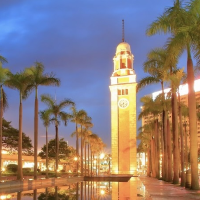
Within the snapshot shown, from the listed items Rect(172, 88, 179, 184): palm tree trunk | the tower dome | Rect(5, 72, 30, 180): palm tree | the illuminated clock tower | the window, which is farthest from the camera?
the tower dome

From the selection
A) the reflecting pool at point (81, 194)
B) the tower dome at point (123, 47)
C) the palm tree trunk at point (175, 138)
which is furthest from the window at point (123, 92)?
the reflecting pool at point (81, 194)

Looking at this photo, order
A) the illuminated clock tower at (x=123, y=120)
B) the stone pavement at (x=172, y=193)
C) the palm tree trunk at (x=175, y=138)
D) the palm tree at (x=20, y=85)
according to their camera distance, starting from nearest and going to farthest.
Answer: the stone pavement at (x=172, y=193) < the palm tree trunk at (x=175, y=138) < the palm tree at (x=20, y=85) < the illuminated clock tower at (x=123, y=120)

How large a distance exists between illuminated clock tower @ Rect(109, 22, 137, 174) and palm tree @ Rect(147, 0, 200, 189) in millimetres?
42398

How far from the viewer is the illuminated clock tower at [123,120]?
60.0m

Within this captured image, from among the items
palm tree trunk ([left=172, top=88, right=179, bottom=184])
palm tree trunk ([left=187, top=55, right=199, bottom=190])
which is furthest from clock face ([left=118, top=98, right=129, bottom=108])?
palm tree trunk ([left=187, top=55, right=199, bottom=190])

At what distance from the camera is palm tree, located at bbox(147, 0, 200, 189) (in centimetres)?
1691

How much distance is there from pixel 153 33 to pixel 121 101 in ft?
143

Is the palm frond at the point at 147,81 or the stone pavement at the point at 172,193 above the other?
the palm frond at the point at 147,81

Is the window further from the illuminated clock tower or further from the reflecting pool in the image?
the reflecting pool

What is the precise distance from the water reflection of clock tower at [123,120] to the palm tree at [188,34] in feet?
139

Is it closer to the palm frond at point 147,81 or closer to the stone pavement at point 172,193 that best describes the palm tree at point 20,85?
the palm frond at point 147,81

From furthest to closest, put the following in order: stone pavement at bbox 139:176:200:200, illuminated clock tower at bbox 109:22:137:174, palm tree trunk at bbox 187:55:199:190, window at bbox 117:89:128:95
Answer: window at bbox 117:89:128:95 < illuminated clock tower at bbox 109:22:137:174 < palm tree trunk at bbox 187:55:199:190 < stone pavement at bbox 139:176:200:200

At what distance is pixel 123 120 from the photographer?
6169 centimetres

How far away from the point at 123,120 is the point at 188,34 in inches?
1792
